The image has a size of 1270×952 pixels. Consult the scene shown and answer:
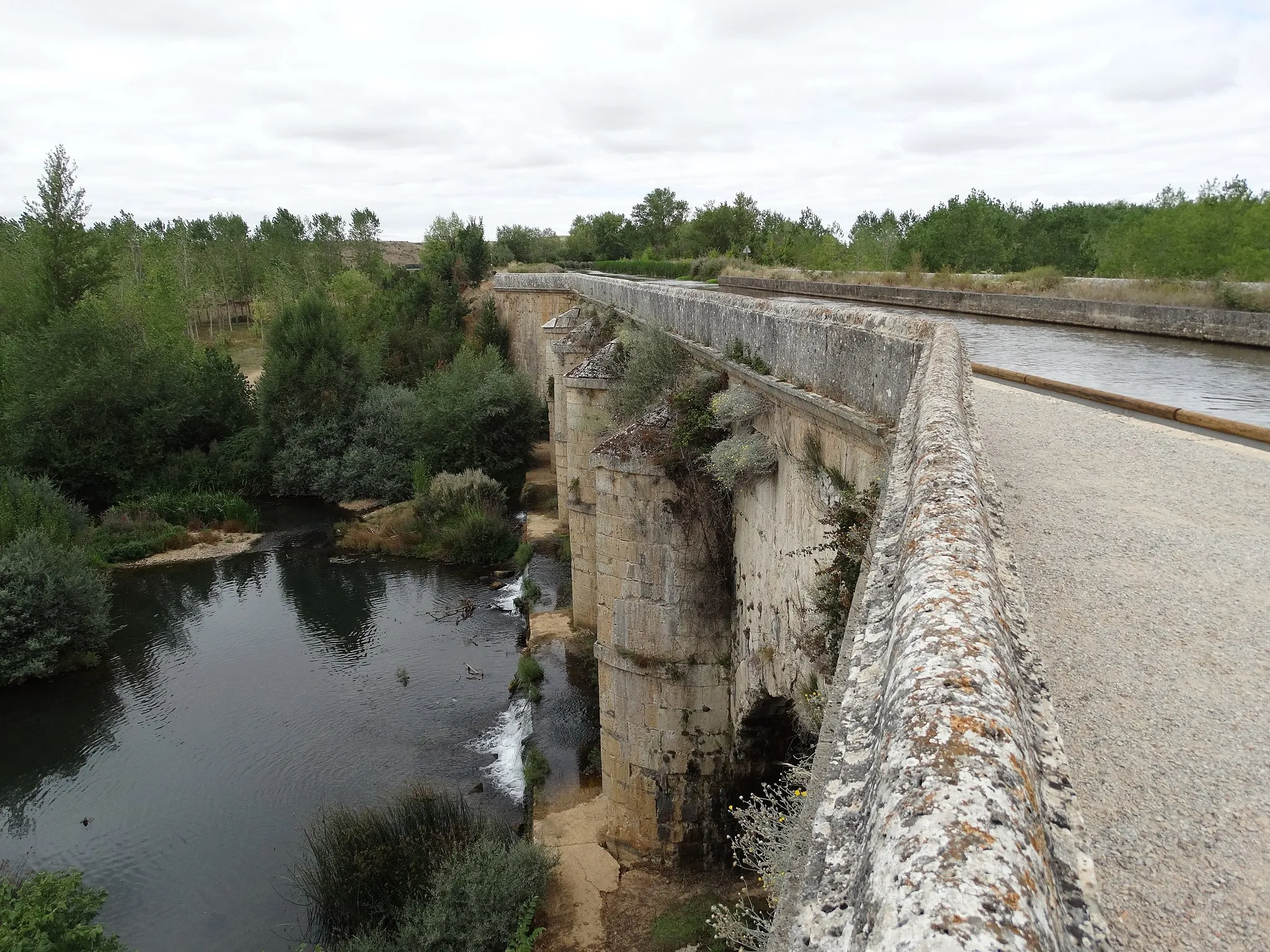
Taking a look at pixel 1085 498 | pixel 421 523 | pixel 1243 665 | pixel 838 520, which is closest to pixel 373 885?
pixel 838 520

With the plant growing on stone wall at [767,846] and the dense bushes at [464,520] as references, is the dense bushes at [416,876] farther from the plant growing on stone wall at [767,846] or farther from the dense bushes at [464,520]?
the dense bushes at [464,520]

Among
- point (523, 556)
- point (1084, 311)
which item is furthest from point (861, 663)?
point (523, 556)

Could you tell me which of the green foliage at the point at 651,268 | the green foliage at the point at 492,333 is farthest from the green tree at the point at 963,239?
Result: the green foliage at the point at 492,333

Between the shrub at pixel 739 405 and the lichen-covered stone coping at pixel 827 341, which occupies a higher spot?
the lichen-covered stone coping at pixel 827 341

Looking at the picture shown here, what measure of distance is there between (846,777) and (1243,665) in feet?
5.93

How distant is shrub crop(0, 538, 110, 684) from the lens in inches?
567

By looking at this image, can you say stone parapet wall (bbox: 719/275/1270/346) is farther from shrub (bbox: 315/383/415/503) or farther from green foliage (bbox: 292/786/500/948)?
shrub (bbox: 315/383/415/503)

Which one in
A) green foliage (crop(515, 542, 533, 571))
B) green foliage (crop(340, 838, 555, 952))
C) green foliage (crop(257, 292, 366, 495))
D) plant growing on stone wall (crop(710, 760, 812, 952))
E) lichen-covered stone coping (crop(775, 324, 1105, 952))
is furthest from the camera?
green foliage (crop(257, 292, 366, 495))

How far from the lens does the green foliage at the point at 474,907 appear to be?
301 inches

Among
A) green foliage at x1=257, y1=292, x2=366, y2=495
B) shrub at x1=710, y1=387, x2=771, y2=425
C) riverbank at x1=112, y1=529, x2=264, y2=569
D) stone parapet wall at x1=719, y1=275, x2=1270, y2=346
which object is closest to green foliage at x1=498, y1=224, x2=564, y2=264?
green foliage at x1=257, y1=292, x2=366, y2=495

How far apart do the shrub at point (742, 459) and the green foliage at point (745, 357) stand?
0.59m

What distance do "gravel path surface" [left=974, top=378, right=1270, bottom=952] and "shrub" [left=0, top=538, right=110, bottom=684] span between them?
53.4ft

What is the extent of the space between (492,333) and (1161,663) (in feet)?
102

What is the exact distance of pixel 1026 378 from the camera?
7.07m
